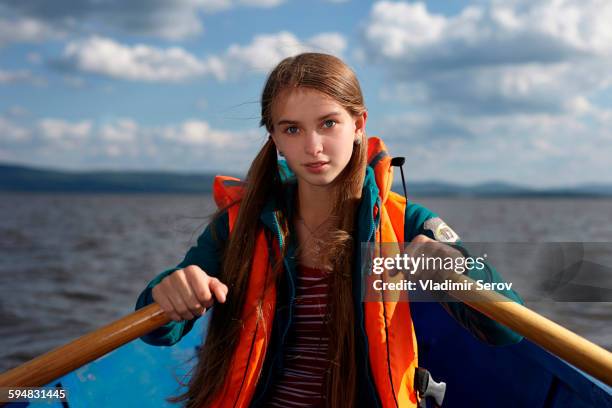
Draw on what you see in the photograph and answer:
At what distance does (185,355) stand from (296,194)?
60.5 inches

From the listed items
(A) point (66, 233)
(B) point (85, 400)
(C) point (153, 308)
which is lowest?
(A) point (66, 233)

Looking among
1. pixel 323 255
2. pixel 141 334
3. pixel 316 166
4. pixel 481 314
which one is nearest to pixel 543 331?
pixel 481 314

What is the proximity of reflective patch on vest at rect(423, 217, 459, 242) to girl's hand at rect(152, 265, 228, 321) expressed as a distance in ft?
2.53

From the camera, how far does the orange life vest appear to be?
2.17 m

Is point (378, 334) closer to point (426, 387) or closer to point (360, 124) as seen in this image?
point (426, 387)

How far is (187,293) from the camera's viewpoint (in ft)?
6.59

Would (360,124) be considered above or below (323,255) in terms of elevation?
above

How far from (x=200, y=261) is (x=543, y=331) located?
1.30 metres

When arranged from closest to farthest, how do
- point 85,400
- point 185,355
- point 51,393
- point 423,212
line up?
point 423,212, point 51,393, point 85,400, point 185,355

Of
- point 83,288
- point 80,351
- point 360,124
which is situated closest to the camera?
point 80,351

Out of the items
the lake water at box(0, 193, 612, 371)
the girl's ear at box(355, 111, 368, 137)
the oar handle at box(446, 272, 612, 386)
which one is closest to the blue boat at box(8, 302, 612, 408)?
the lake water at box(0, 193, 612, 371)

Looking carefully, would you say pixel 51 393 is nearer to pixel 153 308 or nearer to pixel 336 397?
pixel 153 308

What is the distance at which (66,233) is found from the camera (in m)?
22.5

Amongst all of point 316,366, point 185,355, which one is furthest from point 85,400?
point 316,366
